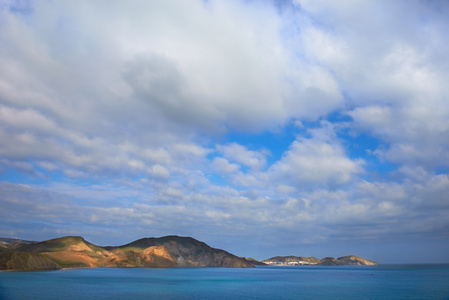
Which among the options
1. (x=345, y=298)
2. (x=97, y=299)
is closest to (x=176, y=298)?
(x=97, y=299)

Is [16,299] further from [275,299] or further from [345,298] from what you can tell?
[345,298]

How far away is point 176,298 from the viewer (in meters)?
88.0

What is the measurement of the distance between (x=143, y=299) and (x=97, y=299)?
1133cm

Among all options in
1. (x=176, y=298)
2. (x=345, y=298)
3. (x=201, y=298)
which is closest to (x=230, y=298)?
(x=201, y=298)

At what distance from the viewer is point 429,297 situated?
92688 millimetres

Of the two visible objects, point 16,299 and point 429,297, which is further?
point 429,297

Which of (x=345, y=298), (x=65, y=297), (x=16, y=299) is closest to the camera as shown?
(x=16, y=299)

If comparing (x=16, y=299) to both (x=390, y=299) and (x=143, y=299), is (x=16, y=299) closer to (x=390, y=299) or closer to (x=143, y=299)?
(x=143, y=299)

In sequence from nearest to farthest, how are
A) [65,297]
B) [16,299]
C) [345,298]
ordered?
1. [16,299]
2. [65,297]
3. [345,298]

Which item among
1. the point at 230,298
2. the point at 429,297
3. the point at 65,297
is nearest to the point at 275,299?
the point at 230,298

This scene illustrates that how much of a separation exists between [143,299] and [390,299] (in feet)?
216

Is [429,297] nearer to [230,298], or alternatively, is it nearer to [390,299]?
[390,299]

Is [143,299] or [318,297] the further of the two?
[318,297]

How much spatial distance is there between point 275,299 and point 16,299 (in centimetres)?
6416
